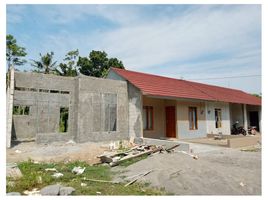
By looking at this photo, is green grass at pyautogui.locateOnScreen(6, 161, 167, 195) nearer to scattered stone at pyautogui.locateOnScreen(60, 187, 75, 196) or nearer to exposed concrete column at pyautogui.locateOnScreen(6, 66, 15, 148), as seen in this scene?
scattered stone at pyautogui.locateOnScreen(60, 187, 75, 196)

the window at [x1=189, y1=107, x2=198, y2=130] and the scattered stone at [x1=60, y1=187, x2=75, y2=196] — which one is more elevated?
the window at [x1=189, y1=107, x2=198, y2=130]

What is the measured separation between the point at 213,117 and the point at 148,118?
21.0ft

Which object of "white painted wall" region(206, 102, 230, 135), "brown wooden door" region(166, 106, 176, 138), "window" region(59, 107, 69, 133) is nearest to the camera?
"window" region(59, 107, 69, 133)

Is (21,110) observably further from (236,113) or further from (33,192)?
(236,113)

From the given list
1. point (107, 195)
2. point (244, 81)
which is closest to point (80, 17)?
point (107, 195)

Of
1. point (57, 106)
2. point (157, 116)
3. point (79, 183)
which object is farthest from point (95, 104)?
point (79, 183)

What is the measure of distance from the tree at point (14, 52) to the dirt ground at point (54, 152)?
1993 cm

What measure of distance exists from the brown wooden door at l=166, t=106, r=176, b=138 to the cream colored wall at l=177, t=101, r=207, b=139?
383 millimetres

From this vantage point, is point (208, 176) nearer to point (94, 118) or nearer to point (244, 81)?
point (94, 118)

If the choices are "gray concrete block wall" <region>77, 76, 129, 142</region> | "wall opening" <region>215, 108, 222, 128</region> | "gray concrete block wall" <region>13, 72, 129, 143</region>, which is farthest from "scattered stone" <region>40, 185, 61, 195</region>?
"wall opening" <region>215, 108, 222, 128</region>

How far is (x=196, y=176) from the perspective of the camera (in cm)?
765

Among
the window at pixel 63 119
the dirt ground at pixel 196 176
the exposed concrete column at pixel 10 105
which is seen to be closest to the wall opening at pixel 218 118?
the dirt ground at pixel 196 176

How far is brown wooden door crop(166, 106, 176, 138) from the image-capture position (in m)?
17.6

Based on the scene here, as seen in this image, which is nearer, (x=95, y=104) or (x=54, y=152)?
(x=54, y=152)
